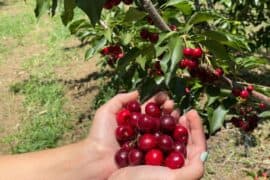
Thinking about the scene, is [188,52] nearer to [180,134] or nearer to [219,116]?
[180,134]

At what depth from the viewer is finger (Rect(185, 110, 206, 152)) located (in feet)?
6.76

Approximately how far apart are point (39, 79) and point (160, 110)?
4.79 m

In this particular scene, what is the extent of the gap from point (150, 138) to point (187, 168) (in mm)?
193

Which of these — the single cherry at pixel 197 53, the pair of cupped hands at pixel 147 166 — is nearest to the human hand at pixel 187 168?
the pair of cupped hands at pixel 147 166

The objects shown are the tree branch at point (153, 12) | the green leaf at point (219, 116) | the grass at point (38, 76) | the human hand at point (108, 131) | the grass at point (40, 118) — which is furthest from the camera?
the grass at point (38, 76)

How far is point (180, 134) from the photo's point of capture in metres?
2.06

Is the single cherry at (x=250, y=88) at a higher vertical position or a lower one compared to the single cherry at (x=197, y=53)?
lower

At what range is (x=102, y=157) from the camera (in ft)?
7.70

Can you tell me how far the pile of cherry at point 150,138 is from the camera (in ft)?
6.33

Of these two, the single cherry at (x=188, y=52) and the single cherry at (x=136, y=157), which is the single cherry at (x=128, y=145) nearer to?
the single cherry at (x=136, y=157)

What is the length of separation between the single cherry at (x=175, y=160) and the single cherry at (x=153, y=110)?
0.21 meters

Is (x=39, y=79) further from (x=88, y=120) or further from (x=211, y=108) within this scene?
(x=211, y=108)

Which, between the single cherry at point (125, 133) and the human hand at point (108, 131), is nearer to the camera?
the single cherry at point (125, 133)

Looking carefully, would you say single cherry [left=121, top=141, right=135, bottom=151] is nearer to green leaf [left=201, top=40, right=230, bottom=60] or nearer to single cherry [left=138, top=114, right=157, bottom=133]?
single cherry [left=138, top=114, right=157, bottom=133]
